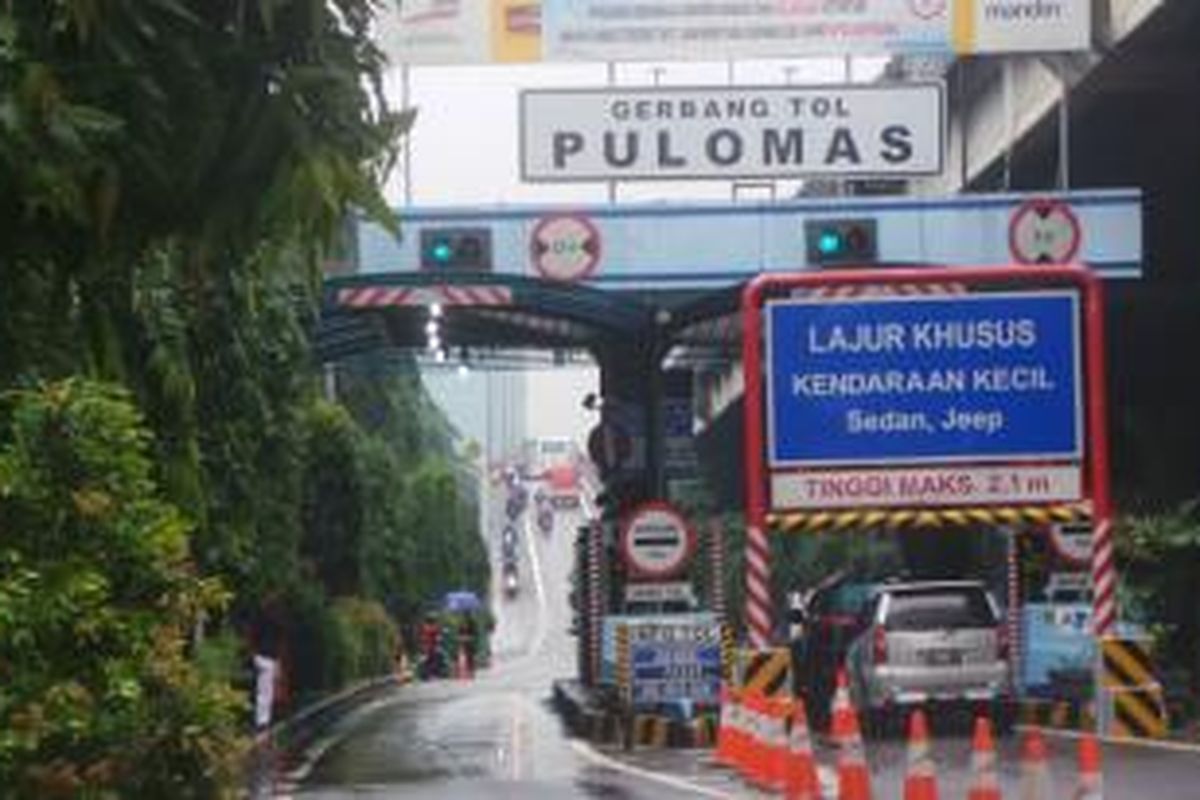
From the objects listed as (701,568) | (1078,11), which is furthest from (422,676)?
(1078,11)

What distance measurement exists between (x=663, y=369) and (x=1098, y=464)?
15015 millimetres

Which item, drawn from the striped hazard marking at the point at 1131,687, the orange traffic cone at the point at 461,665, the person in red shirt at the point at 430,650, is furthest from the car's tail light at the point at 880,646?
the orange traffic cone at the point at 461,665

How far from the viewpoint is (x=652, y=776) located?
21.5 m

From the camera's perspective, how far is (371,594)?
2223 inches

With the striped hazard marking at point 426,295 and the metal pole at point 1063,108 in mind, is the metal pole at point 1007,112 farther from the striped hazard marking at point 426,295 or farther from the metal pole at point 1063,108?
the striped hazard marking at point 426,295

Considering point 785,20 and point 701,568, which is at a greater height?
point 785,20

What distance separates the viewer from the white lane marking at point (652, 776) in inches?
755

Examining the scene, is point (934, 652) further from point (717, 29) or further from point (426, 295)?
point (717, 29)

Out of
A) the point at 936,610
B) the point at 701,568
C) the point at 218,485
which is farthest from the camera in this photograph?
the point at 701,568

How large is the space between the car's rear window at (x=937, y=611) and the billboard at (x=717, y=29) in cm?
763

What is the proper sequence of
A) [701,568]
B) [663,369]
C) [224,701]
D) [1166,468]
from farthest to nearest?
[1166,468] → [701,568] → [663,369] → [224,701]

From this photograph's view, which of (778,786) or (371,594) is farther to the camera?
(371,594)

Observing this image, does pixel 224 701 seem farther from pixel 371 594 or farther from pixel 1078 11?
pixel 371 594

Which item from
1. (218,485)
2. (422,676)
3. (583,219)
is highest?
(583,219)
